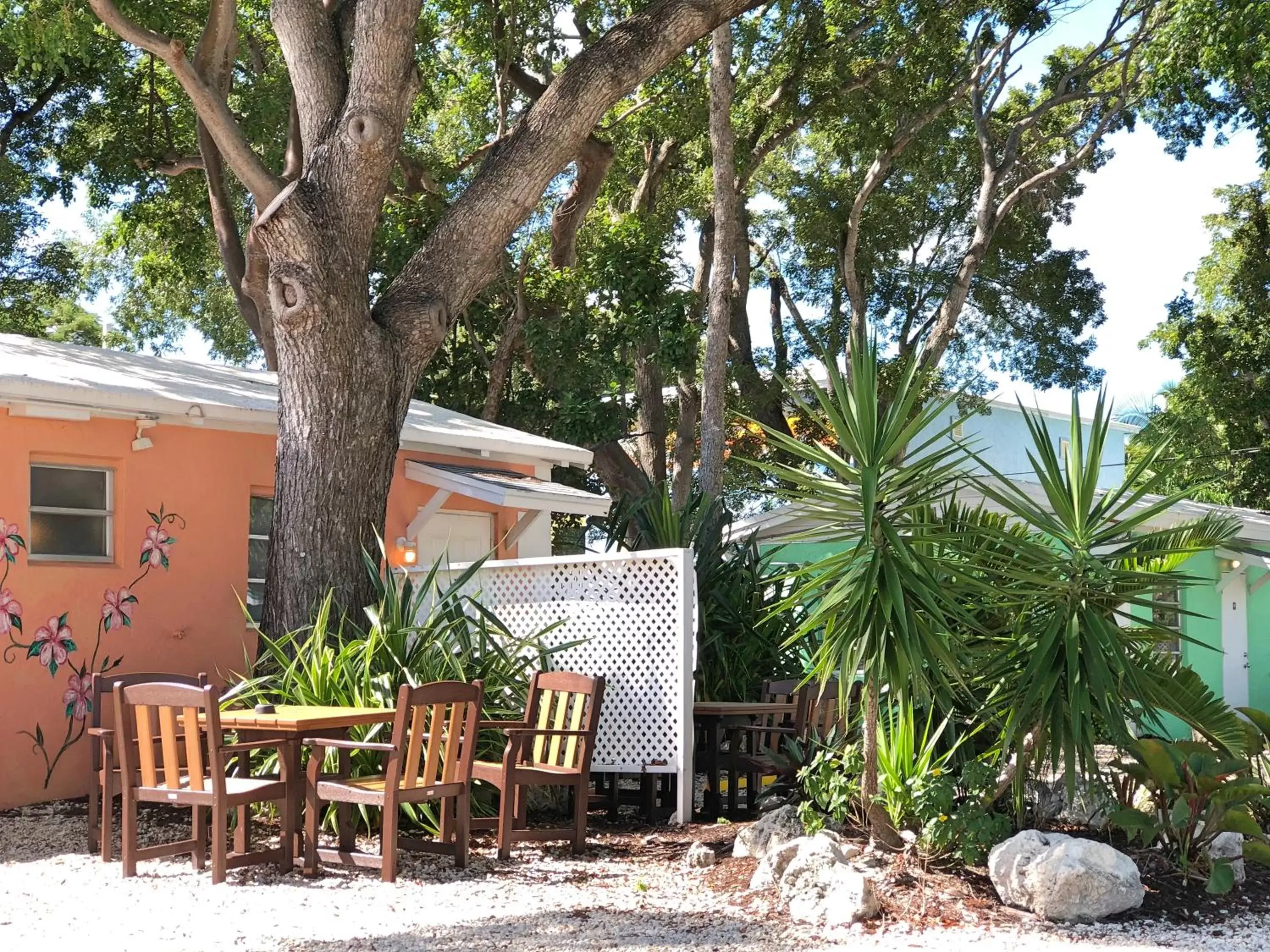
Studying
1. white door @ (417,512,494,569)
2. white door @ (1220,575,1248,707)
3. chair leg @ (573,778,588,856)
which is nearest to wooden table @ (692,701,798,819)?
chair leg @ (573,778,588,856)

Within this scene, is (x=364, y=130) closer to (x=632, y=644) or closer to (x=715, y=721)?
(x=632, y=644)

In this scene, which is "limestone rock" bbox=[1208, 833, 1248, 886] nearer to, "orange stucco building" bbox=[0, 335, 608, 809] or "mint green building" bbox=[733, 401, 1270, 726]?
"orange stucco building" bbox=[0, 335, 608, 809]

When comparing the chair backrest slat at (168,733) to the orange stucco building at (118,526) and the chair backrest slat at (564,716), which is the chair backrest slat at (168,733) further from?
the orange stucco building at (118,526)

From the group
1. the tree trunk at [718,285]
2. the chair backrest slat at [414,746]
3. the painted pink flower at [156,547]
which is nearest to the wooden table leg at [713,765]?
the chair backrest slat at [414,746]

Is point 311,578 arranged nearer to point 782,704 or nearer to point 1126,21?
point 782,704

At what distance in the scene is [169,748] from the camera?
627 centimetres

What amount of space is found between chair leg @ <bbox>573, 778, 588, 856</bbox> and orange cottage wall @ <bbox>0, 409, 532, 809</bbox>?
3464mm

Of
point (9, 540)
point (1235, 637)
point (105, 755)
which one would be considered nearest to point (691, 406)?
point (1235, 637)

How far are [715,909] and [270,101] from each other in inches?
462

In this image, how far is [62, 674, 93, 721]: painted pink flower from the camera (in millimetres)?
8844

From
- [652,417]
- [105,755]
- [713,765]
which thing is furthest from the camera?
[652,417]

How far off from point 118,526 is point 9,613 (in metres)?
0.96

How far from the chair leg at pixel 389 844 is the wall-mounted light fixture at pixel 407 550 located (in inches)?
189

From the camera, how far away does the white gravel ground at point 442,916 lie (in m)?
5.11
